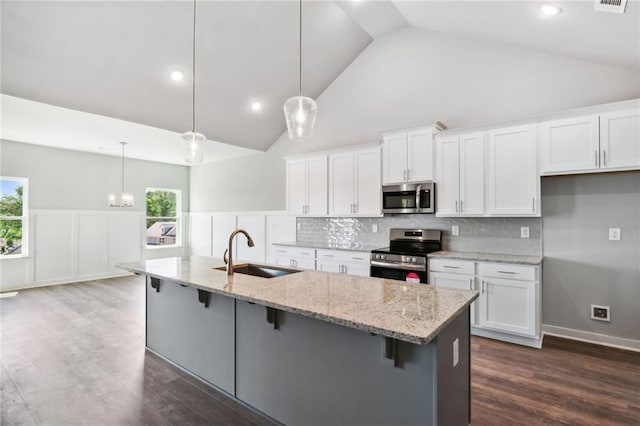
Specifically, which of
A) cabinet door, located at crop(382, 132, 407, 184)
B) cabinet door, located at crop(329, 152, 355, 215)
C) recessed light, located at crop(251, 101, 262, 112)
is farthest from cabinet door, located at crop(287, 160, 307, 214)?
cabinet door, located at crop(382, 132, 407, 184)

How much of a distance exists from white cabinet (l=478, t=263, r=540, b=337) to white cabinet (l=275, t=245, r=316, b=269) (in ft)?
7.58

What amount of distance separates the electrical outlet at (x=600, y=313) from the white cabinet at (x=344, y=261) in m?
2.37

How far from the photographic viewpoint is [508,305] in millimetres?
3283

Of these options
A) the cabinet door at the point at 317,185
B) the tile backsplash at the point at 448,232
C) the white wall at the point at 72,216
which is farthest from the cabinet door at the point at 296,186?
the white wall at the point at 72,216

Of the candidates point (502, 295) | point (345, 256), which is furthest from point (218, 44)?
point (502, 295)

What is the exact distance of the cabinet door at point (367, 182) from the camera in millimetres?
4449

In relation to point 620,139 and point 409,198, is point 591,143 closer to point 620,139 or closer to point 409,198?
point 620,139

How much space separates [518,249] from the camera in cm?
367

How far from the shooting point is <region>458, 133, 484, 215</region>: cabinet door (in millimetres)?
3623

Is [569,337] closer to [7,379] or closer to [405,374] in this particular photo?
[405,374]

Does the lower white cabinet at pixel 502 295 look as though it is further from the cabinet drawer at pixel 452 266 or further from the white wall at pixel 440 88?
the white wall at pixel 440 88

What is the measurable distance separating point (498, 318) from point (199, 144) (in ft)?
11.3

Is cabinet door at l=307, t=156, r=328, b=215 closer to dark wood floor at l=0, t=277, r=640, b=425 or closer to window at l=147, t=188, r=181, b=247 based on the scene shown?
dark wood floor at l=0, t=277, r=640, b=425

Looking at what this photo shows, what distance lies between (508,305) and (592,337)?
95 cm
